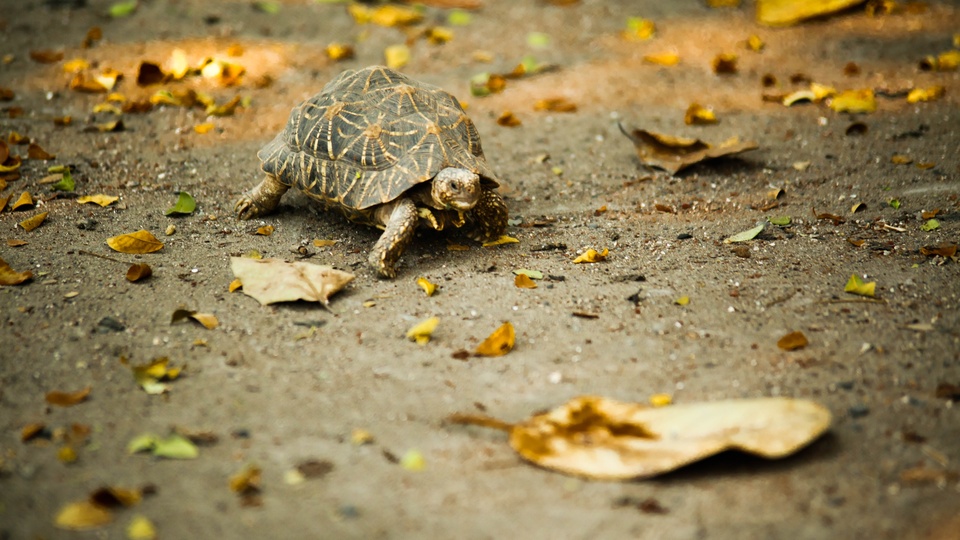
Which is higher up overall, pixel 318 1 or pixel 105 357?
pixel 318 1

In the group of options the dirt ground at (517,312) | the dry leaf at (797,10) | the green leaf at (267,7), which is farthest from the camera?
the green leaf at (267,7)

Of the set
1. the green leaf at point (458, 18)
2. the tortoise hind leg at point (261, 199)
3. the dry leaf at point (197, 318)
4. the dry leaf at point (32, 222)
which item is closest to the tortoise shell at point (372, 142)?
the tortoise hind leg at point (261, 199)

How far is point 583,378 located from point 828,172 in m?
2.94

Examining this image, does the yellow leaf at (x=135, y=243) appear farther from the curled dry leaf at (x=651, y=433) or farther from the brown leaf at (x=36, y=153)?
the curled dry leaf at (x=651, y=433)

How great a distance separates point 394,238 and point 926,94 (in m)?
4.47

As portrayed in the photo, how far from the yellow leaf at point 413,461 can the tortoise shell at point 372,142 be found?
1.66 m

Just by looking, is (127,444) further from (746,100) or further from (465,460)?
(746,100)

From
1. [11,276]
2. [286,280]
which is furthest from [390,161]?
[11,276]

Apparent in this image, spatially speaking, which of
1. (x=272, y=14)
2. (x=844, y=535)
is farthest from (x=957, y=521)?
(x=272, y=14)

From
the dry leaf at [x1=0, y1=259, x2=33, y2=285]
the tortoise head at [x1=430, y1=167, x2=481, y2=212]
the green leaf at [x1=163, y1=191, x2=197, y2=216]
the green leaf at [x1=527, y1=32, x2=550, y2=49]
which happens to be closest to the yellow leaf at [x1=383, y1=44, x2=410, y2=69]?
the green leaf at [x1=527, y1=32, x2=550, y2=49]

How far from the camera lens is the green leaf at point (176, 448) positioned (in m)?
2.64

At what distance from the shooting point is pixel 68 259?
13.2 ft

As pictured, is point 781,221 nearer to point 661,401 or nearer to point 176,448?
point 661,401

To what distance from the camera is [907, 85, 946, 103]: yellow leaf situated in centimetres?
595
